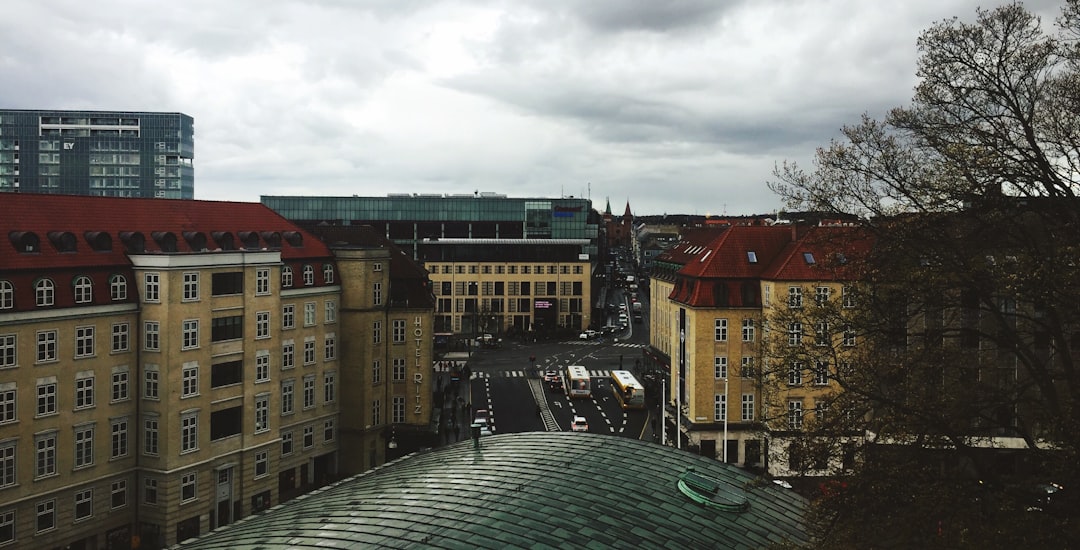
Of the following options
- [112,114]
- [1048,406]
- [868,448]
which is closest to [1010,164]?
[1048,406]

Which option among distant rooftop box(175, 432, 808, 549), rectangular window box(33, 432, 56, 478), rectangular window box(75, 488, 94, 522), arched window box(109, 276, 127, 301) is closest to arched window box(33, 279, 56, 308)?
arched window box(109, 276, 127, 301)

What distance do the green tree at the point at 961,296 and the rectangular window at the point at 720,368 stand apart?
35.5 m

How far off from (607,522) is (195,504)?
3281 centimetres

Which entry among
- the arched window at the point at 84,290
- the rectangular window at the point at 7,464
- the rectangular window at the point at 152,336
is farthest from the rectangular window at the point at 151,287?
the rectangular window at the point at 7,464

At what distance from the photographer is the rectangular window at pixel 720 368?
58.9 meters

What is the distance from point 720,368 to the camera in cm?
5906

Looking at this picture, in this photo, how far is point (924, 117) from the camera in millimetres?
22297

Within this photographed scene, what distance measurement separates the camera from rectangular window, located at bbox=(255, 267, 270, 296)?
49312 mm

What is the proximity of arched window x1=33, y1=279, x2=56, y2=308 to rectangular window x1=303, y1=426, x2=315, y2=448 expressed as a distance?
1957cm

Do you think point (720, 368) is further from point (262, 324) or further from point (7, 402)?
point (7, 402)

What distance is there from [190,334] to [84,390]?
594 centimetres

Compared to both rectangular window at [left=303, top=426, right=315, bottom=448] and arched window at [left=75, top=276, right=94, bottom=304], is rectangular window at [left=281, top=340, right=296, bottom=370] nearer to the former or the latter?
rectangular window at [left=303, top=426, right=315, bottom=448]

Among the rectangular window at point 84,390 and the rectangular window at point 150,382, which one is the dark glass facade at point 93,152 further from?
the rectangular window at point 84,390

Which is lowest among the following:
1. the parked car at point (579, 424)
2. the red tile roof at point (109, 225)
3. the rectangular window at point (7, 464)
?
the parked car at point (579, 424)
